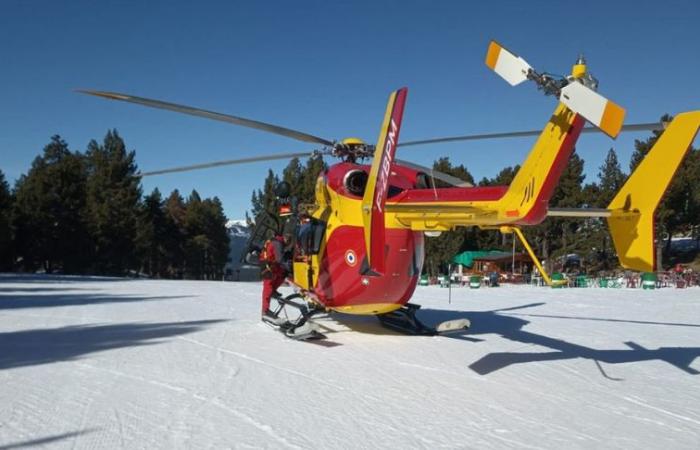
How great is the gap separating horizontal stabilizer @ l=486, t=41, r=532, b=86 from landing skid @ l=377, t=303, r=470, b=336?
4.44 meters

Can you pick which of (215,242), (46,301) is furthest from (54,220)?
(46,301)

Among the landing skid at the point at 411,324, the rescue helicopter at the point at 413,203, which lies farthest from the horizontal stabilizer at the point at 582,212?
the landing skid at the point at 411,324

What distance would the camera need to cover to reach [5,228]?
1369 inches

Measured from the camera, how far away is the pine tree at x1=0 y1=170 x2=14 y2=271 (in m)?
34.8

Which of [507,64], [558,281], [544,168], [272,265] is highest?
[507,64]

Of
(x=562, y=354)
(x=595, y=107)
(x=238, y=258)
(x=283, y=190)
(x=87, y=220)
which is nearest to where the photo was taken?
(x=595, y=107)

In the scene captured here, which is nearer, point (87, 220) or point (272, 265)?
point (272, 265)

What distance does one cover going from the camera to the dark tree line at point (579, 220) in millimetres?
41938

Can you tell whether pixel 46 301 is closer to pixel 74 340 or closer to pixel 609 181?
pixel 74 340

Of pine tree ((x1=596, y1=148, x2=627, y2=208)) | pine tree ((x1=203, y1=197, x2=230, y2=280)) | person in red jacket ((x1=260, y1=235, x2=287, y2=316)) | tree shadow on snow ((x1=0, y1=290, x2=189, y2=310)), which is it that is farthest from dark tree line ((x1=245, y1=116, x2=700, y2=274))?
person in red jacket ((x1=260, y1=235, x2=287, y2=316))

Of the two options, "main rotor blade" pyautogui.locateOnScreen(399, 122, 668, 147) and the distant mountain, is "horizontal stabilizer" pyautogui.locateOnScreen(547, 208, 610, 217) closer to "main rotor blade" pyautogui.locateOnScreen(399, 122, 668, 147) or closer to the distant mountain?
"main rotor blade" pyautogui.locateOnScreen(399, 122, 668, 147)

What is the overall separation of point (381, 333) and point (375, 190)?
13.3ft

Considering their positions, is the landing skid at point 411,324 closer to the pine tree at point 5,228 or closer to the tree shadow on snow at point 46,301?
the tree shadow on snow at point 46,301

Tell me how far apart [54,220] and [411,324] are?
3941 cm
